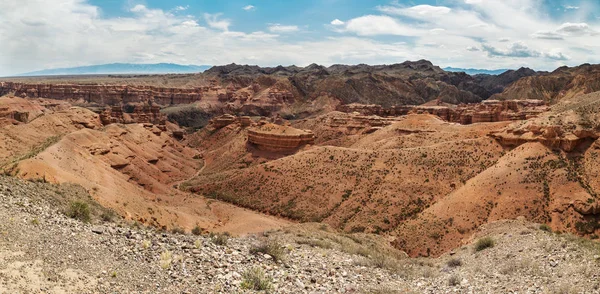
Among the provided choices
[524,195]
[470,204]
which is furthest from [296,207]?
[524,195]

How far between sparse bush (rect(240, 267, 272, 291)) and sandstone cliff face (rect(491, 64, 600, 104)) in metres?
143

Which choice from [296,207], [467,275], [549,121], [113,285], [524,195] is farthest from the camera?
[296,207]

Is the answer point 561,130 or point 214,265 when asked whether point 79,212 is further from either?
point 561,130

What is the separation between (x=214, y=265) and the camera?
13062mm

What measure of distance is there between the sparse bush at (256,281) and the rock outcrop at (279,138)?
56.8m

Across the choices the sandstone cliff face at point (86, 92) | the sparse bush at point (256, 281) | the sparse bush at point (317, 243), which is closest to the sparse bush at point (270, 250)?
the sparse bush at point (256, 281)

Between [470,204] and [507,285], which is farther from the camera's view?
[470,204]

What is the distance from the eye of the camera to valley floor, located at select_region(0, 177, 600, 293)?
10.7 m

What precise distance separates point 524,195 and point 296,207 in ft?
74.9

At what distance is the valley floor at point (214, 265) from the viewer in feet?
35.1

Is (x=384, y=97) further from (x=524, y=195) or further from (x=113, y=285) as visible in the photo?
(x=113, y=285)

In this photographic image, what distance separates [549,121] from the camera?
42.8 metres

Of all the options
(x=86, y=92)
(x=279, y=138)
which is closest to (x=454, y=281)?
(x=279, y=138)

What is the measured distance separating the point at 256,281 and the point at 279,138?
2309 inches
